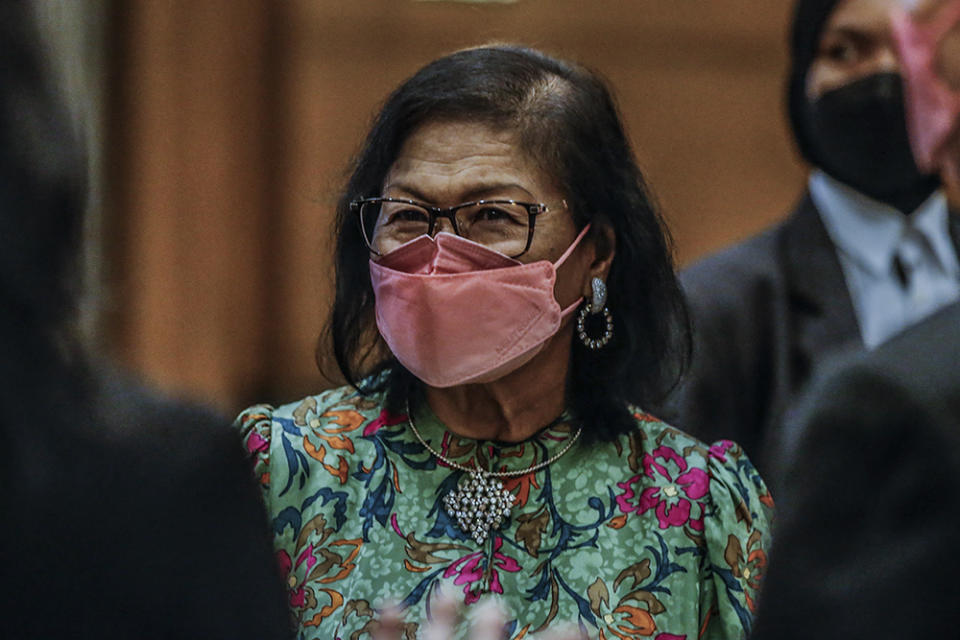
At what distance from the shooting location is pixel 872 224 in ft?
12.7

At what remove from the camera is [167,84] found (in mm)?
6473

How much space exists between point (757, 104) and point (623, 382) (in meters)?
4.81

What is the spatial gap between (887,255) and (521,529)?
1.83 m

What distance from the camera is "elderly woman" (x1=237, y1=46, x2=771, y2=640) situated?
7.66 feet

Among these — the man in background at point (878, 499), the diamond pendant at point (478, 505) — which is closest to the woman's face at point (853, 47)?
the diamond pendant at point (478, 505)

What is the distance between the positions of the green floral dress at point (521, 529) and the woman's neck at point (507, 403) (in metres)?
0.02

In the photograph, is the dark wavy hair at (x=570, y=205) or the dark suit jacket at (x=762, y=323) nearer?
the dark wavy hair at (x=570, y=205)

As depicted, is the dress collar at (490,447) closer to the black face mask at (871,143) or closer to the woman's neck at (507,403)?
the woman's neck at (507,403)

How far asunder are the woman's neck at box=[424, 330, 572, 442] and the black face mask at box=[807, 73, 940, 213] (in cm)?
161

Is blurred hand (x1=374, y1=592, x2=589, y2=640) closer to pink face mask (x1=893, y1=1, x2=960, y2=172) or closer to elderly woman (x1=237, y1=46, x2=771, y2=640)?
elderly woman (x1=237, y1=46, x2=771, y2=640)

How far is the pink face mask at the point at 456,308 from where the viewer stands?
242cm

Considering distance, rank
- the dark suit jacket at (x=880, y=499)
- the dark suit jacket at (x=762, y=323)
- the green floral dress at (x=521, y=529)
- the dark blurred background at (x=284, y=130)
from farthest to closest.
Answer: the dark blurred background at (x=284, y=130) → the dark suit jacket at (x=762, y=323) → the green floral dress at (x=521, y=529) → the dark suit jacket at (x=880, y=499)

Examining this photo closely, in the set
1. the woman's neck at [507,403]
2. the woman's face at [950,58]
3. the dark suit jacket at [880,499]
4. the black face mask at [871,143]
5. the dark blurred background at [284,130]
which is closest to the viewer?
the dark suit jacket at [880,499]

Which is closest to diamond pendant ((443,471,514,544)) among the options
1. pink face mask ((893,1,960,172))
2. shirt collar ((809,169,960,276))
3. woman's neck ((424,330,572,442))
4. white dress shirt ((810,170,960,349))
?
woman's neck ((424,330,572,442))
